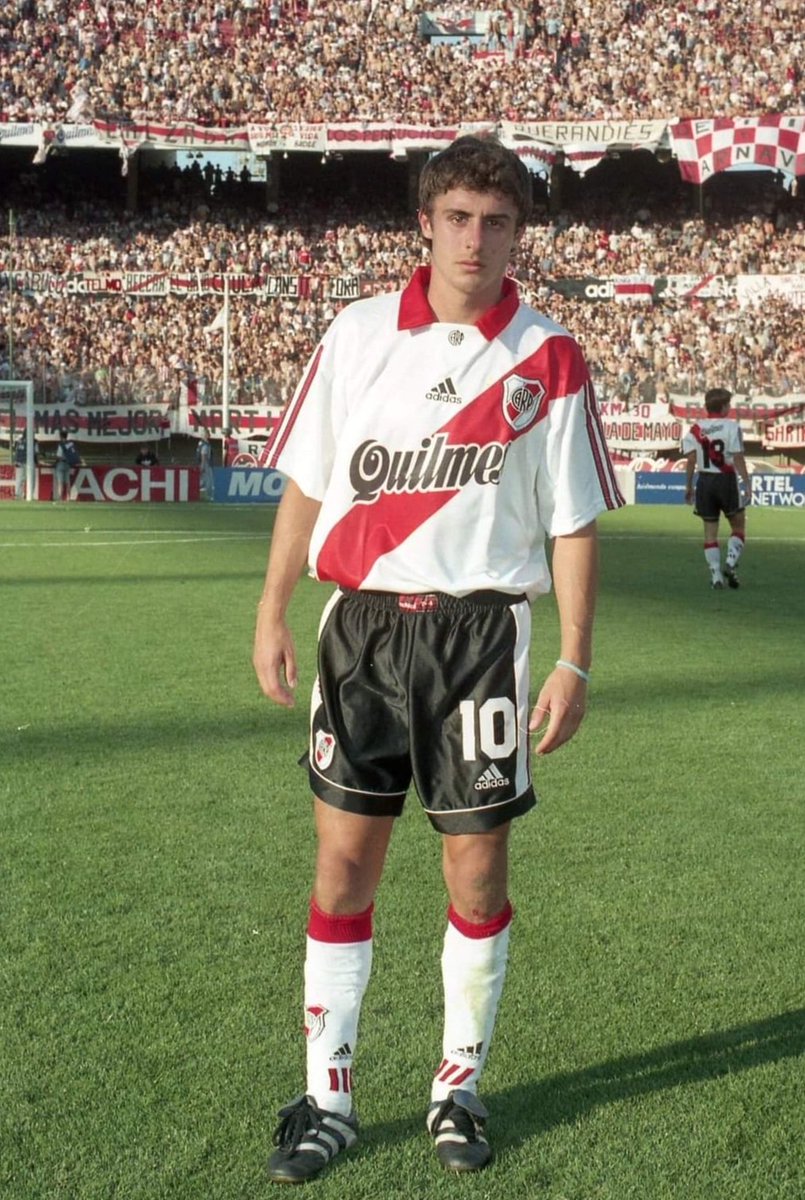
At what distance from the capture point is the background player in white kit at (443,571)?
299cm

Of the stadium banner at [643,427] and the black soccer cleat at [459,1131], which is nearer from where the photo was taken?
the black soccer cleat at [459,1131]

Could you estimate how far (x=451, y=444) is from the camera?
299 cm

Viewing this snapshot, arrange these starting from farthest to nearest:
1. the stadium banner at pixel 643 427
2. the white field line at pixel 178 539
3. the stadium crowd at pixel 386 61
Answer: the stadium crowd at pixel 386 61 → the stadium banner at pixel 643 427 → the white field line at pixel 178 539

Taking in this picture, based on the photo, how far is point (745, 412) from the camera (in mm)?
35250

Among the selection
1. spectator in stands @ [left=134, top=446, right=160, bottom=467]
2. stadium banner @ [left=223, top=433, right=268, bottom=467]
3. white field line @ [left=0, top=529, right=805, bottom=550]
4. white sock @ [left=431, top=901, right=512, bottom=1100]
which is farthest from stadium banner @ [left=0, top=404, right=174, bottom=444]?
white sock @ [left=431, top=901, right=512, bottom=1100]

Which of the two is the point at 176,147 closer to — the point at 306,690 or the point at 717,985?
the point at 306,690

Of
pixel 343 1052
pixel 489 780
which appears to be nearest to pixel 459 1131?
pixel 343 1052

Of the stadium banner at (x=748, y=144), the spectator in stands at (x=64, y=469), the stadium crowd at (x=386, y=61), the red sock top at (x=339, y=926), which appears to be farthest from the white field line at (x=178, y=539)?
the stadium crowd at (x=386, y=61)

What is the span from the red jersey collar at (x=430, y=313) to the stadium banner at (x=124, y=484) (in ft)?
87.4

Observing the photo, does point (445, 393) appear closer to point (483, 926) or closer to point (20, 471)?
point (483, 926)

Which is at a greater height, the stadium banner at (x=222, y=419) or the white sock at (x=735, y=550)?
the white sock at (x=735, y=550)

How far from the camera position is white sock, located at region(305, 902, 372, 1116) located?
309cm

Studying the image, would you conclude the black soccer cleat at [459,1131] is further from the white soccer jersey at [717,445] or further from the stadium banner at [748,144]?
the stadium banner at [748,144]

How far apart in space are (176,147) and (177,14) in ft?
22.1
